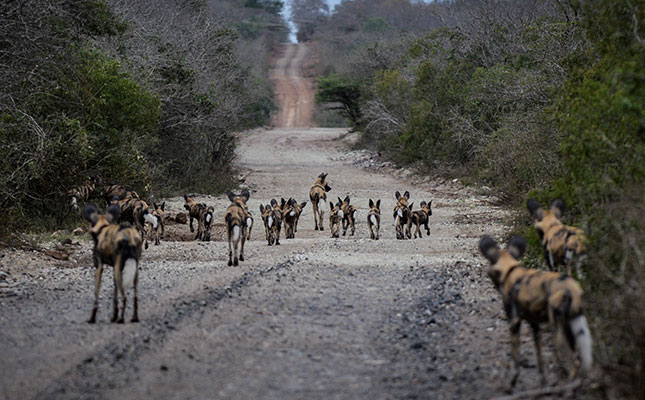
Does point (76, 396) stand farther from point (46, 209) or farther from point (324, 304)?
point (46, 209)

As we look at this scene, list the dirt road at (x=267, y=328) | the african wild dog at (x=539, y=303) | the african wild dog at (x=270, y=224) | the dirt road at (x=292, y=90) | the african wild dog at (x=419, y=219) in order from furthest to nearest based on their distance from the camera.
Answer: the dirt road at (x=292, y=90), the african wild dog at (x=419, y=219), the african wild dog at (x=270, y=224), the dirt road at (x=267, y=328), the african wild dog at (x=539, y=303)

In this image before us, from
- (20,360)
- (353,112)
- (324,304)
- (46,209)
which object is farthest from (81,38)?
(353,112)

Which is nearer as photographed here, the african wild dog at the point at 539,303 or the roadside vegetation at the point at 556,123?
the african wild dog at the point at 539,303

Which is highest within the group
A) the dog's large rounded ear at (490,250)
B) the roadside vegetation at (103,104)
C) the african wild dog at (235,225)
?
the roadside vegetation at (103,104)

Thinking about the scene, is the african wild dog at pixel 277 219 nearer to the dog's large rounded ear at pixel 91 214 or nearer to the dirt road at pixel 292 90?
the dog's large rounded ear at pixel 91 214

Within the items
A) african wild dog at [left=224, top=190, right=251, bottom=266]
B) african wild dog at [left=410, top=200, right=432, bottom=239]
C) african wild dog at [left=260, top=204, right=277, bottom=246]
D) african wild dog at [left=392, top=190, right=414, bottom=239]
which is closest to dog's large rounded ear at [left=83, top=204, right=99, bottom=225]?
african wild dog at [left=224, top=190, right=251, bottom=266]

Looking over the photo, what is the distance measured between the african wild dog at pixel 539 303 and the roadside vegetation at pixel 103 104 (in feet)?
27.8

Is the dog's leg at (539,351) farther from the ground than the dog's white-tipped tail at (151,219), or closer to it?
closer to it

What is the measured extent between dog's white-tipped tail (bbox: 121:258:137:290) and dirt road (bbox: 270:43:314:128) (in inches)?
2210

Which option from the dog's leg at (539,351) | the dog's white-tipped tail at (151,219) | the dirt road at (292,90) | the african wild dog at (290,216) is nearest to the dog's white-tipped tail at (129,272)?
the dog's leg at (539,351)

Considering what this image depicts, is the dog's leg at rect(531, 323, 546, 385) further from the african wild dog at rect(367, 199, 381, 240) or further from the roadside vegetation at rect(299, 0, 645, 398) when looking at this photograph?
the african wild dog at rect(367, 199, 381, 240)

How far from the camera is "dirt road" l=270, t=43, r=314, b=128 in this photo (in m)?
65.3

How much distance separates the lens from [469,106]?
2498cm

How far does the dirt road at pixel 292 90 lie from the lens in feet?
214
